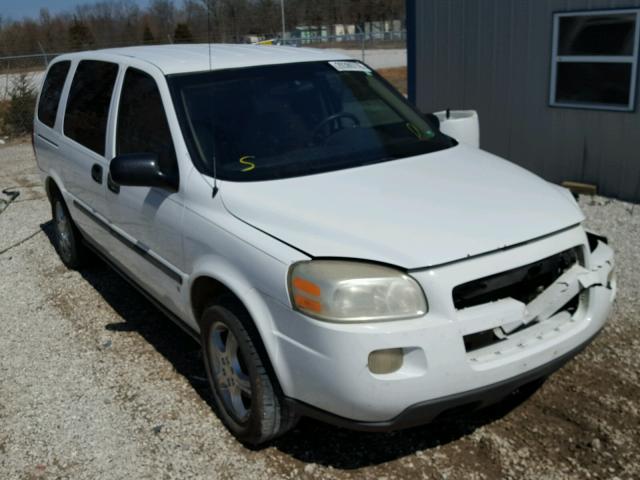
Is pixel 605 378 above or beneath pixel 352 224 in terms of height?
beneath

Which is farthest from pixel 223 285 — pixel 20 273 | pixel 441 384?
pixel 20 273

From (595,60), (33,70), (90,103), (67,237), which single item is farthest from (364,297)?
(33,70)

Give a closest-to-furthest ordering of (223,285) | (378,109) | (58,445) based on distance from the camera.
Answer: (223,285)
(58,445)
(378,109)

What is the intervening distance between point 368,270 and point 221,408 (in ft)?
4.28

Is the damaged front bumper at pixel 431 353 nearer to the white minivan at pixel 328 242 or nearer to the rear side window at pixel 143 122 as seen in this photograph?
the white minivan at pixel 328 242

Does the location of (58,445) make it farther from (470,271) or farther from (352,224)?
(470,271)

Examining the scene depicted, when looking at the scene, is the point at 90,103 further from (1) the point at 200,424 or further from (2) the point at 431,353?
(2) the point at 431,353

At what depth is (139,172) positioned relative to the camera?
364 cm

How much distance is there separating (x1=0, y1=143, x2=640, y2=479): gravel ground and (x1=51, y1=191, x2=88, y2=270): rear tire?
0.93m

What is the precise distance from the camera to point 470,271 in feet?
9.27

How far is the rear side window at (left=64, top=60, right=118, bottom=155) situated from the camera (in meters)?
4.73

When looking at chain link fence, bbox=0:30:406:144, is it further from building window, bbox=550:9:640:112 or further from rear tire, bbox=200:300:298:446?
rear tire, bbox=200:300:298:446

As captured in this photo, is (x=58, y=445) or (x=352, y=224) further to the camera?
(x=58, y=445)

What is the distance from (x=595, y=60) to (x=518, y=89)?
3.53ft
